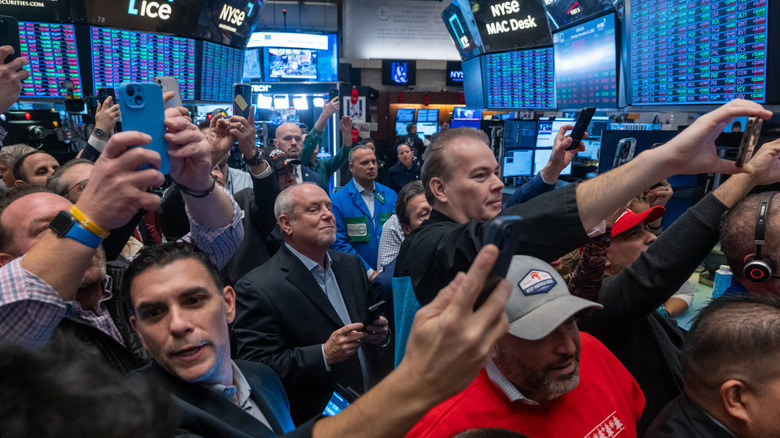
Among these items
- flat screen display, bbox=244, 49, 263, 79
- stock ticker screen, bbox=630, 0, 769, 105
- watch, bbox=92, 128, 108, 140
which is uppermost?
flat screen display, bbox=244, 49, 263, 79

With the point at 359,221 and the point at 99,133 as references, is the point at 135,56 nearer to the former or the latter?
the point at 99,133

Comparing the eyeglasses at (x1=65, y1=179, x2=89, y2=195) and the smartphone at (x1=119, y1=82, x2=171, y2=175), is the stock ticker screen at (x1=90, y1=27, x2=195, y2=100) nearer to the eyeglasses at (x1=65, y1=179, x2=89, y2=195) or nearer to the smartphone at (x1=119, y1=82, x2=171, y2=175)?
the eyeglasses at (x1=65, y1=179, x2=89, y2=195)

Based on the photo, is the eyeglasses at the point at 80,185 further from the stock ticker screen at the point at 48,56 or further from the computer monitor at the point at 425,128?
the computer monitor at the point at 425,128

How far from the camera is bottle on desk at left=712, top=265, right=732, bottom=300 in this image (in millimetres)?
2510

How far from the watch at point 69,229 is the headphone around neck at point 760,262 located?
73.1 inches

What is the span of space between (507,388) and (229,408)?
0.76 meters

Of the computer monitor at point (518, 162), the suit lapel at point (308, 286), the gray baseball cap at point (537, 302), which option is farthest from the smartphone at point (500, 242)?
the computer monitor at point (518, 162)

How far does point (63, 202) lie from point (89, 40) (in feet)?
14.2

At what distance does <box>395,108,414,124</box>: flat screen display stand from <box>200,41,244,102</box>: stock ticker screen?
27.3 ft

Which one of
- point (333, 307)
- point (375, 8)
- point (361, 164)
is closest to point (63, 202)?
point (333, 307)

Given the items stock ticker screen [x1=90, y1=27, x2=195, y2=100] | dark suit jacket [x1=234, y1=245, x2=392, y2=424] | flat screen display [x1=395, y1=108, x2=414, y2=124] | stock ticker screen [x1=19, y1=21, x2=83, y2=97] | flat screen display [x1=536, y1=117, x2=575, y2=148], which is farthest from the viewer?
flat screen display [x1=395, y1=108, x2=414, y2=124]

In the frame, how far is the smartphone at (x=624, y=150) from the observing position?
2.89 metres

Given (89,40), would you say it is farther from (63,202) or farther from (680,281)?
(680,281)

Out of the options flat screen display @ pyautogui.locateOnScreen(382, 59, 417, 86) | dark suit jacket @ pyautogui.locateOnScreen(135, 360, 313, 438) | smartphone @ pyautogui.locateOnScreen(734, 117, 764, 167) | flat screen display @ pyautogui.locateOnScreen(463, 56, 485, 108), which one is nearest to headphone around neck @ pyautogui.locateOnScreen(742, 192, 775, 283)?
smartphone @ pyautogui.locateOnScreen(734, 117, 764, 167)
